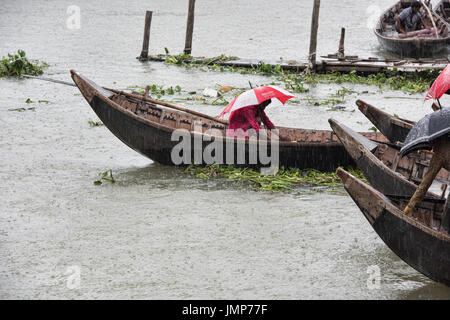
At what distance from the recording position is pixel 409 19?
16938 millimetres

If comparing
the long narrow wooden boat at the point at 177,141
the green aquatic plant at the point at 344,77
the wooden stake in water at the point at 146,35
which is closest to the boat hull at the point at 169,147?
the long narrow wooden boat at the point at 177,141

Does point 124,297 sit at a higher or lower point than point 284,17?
lower

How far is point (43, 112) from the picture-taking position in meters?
11.1

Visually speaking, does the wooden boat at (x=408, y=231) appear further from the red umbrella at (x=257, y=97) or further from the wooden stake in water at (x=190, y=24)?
the wooden stake in water at (x=190, y=24)

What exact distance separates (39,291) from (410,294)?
2721mm

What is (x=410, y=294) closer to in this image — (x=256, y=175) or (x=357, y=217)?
(x=357, y=217)

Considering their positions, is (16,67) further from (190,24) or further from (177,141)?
(177,141)

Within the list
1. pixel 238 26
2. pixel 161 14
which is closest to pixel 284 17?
pixel 238 26

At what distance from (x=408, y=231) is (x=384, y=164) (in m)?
1.39

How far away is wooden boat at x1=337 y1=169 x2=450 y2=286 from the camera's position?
15.7 ft

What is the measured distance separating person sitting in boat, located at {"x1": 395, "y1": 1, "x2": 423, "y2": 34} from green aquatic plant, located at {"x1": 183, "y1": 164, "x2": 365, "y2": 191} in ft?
34.1

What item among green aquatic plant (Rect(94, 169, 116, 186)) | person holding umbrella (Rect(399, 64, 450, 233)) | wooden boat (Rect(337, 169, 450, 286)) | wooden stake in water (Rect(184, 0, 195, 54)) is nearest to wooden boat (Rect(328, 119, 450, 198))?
wooden boat (Rect(337, 169, 450, 286))

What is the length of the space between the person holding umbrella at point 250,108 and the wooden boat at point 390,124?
2.96 ft
